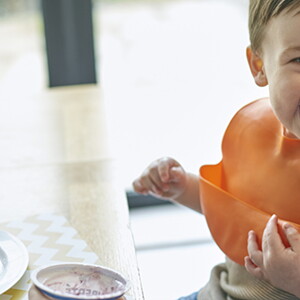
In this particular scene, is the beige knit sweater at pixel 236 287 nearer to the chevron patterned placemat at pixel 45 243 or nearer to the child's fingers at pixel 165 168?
the child's fingers at pixel 165 168

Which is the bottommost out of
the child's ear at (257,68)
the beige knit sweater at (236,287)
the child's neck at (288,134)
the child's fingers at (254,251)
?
the beige knit sweater at (236,287)

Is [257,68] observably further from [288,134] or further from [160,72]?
[160,72]

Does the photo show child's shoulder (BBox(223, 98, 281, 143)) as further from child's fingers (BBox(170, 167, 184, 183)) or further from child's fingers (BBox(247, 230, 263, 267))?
child's fingers (BBox(247, 230, 263, 267))

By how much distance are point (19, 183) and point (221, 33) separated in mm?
1442

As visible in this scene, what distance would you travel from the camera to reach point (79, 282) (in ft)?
2.25

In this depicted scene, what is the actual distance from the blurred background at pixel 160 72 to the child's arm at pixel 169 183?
2.77 ft

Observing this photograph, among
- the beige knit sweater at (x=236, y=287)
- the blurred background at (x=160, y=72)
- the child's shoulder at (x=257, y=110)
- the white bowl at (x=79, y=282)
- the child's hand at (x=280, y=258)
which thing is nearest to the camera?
the white bowl at (x=79, y=282)

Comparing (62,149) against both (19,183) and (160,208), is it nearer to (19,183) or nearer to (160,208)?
(19,183)

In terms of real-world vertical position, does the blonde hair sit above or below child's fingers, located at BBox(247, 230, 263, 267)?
above

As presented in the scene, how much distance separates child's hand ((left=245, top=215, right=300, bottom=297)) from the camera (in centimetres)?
78

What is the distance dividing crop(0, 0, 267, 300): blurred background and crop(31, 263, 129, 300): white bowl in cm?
124

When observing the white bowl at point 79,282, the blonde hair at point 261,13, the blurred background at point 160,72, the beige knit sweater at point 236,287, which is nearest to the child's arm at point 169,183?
the beige knit sweater at point 236,287

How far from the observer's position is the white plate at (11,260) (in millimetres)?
728

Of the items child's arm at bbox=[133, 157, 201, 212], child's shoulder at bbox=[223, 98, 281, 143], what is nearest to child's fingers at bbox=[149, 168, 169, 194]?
child's arm at bbox=[133, 157, 201, 212]
